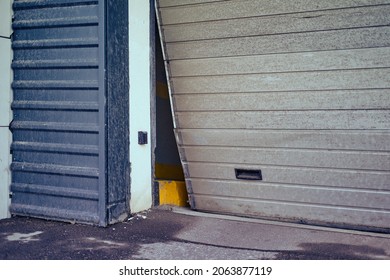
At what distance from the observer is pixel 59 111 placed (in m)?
3.93

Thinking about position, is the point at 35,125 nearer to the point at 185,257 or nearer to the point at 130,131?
the point at 130,131

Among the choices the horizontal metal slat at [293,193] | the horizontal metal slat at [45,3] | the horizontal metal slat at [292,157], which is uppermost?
the horizontal metal slat at [45,3]

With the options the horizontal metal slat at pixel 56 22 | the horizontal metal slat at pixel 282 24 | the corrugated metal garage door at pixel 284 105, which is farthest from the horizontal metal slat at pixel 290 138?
the horizontal metal slat at pixel 56 22

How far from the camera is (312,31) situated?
3.65 m

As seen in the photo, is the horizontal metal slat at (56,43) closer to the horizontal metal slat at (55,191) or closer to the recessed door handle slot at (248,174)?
the horizontal metal slat at (55,191)

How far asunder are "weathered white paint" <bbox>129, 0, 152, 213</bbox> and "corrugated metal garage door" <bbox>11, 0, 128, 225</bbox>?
26 centimetres

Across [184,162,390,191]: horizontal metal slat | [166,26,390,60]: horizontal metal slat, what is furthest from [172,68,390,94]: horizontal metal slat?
[184,162,390,191]: horizontal metal slat

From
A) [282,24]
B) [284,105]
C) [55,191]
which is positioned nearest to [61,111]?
[55,191]

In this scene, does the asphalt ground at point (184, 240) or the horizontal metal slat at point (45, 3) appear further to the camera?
the horizontal metal slat at point (45, 3)

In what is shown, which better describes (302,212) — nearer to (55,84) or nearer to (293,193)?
(293,193)

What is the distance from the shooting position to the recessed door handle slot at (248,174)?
4089 millimetres

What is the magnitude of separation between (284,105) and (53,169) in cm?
219

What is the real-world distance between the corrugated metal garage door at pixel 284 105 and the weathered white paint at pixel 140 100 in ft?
0.72

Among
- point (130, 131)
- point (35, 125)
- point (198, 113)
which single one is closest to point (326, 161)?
point (198, 113)
